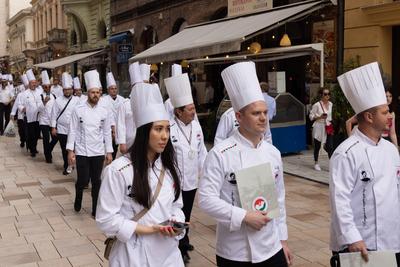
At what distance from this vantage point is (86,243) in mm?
6469

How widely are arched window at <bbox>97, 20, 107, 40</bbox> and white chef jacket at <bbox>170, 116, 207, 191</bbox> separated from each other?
1147 inches

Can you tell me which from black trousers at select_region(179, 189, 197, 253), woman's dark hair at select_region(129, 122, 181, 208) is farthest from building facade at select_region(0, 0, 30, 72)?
woman's dark hair at select_region(129, 122, 181, 208)

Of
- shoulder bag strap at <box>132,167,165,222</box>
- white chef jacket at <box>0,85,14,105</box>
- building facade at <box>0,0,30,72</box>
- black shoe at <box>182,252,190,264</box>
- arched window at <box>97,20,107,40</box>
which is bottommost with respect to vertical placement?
black shoe at <box>182,252,190,264</box>

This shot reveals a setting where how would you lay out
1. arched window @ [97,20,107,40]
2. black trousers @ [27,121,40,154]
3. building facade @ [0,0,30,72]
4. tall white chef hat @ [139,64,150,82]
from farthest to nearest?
1. building facade @ [0,0,30,72]
2. arched window @ [97,20,107,40]
3. black trousers @ [27,121,40,154]
4. tall white chef hat @ [139,64,150,82]

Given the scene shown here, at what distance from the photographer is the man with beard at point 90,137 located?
7.83 m

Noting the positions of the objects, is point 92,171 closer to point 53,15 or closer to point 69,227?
point 69,227

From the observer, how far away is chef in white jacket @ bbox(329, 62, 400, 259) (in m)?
3.28

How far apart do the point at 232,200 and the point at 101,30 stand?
32.6 metres

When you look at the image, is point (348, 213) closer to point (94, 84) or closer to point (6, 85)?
point (94, 84)

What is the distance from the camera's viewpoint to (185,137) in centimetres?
570

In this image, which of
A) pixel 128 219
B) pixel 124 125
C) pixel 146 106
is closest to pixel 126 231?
pixel 128 219

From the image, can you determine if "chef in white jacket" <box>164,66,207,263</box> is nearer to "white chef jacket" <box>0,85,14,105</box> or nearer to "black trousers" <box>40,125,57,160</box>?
"black trousers" <box>40,125,57,160</box>

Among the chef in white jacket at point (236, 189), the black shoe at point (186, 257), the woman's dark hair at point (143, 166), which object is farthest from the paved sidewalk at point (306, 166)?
the woman's dark hair at point (143, 166)

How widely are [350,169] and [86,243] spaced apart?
4.04m
